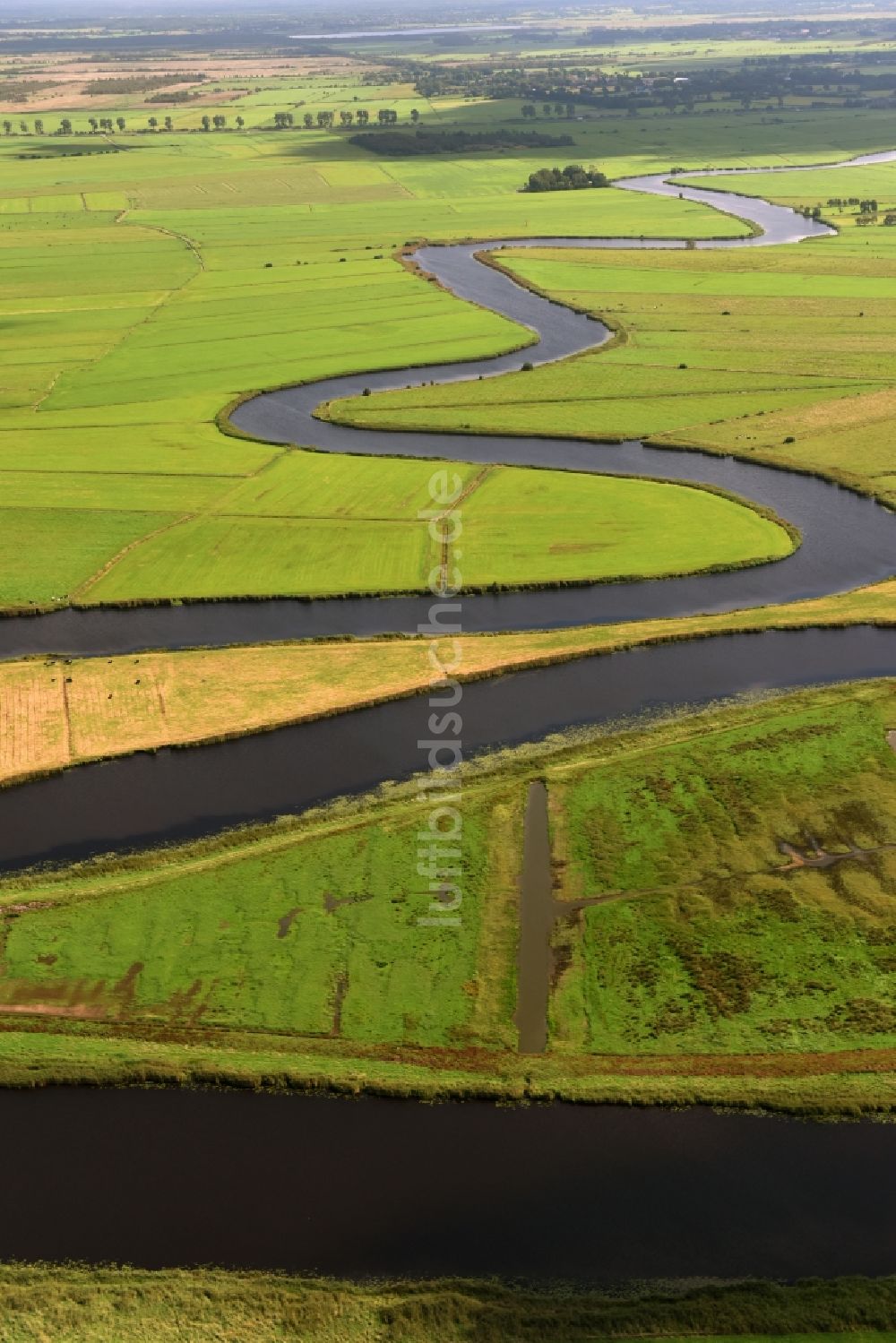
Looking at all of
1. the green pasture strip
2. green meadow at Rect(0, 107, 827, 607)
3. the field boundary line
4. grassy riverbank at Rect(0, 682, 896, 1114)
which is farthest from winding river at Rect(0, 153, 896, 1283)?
the green pasture strip

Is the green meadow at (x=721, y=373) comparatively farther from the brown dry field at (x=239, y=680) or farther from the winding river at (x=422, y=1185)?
the winding river at (x=422, y=1185)

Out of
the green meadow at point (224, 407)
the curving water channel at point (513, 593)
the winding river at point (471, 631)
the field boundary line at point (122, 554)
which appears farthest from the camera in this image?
the green meadow at point (224, 407)

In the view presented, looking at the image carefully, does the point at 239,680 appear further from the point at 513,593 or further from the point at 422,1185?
the point at 422,1185

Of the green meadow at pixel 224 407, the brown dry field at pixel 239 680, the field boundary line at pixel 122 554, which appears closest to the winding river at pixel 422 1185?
the brown dry field at pixel 239 680

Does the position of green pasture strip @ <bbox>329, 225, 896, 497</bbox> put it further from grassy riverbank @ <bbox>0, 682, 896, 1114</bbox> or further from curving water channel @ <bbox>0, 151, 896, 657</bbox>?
grassy riverbank @ <bbox>0, 682, 896, 1114</bbox>

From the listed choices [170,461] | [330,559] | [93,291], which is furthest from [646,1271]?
[93,291]

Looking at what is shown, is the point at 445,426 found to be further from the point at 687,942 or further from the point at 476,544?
the point at 687,942
